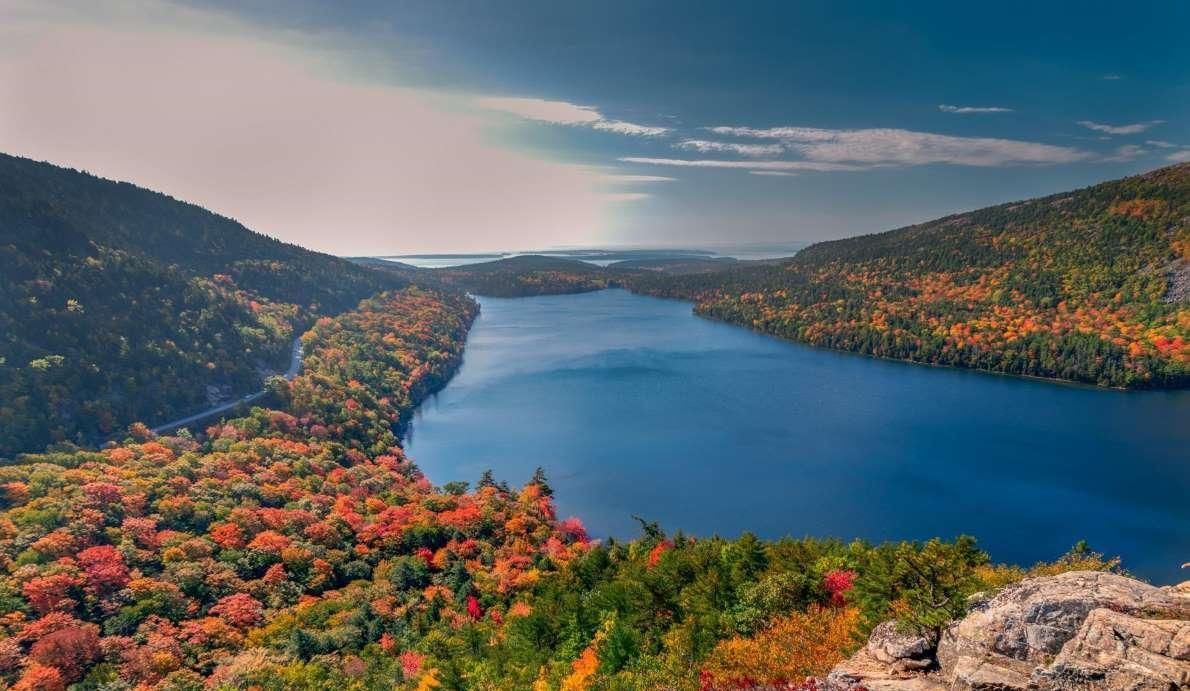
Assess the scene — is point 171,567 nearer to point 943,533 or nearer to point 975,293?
point 943,533

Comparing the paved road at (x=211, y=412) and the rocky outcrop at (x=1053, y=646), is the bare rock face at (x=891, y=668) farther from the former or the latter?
the paved road at (x=211, y=412)

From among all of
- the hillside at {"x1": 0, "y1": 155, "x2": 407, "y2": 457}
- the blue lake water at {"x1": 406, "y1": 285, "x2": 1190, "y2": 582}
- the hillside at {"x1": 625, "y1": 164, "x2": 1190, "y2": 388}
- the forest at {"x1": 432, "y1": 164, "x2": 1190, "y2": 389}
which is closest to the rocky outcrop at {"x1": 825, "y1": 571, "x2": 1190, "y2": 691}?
the blue lake water at {"x1": 406, "y1": 285, "x2": 1190, "y2": 582}

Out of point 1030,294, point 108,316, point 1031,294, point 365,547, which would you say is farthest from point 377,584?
point 1030,294

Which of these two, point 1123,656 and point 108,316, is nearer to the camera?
point 1123,656

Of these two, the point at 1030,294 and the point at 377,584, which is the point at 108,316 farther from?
the point at 1030,294

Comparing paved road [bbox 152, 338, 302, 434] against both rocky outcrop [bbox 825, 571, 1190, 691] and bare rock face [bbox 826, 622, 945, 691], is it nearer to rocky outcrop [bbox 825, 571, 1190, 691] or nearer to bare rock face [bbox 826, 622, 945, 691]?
bare rock face [bbox 826, 622, 945, 691]

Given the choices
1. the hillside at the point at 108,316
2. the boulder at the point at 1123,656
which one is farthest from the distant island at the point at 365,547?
the hillside at the point at 108,316
